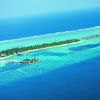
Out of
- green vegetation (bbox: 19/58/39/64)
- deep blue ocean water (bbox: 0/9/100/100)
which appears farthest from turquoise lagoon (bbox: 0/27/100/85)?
deep blue ocean water (bbox: 0/9/100/100)

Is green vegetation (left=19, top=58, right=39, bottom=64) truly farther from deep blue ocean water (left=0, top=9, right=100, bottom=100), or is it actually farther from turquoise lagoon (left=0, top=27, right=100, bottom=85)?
deep blue ocean water (left=0, top=9, right=100, bottom=100)

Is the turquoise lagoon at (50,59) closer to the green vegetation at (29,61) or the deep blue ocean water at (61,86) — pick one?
the green vegetation at (29,61)

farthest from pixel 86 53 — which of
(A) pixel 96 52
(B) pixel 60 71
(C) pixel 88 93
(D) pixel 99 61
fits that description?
(C) pixel 88 93

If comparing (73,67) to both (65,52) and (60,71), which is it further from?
(65,52)

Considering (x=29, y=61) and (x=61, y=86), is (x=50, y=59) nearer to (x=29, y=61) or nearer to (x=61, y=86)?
(x=29, y=61)

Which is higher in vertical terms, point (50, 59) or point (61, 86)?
point (50, 59)

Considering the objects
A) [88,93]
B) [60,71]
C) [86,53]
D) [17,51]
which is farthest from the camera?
[17,51]

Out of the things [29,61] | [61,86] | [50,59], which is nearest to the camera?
[61,86]

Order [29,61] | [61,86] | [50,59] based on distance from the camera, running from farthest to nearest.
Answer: [50,59]
[29,61]
[61,86]

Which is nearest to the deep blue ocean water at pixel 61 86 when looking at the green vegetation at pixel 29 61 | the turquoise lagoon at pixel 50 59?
the turquoise lagoon at pixel 50 59

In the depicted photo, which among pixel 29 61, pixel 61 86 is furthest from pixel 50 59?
pixel 61 86

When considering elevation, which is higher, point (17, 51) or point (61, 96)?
point (17, 51)
